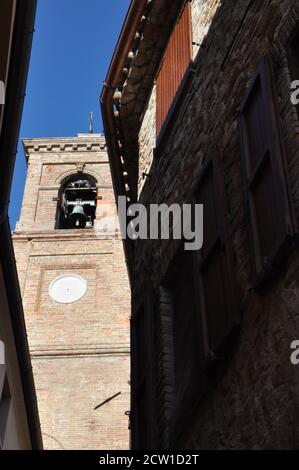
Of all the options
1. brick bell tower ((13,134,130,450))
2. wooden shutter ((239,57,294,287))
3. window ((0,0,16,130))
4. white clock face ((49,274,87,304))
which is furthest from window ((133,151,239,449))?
white clock face ((49,274,87,304))

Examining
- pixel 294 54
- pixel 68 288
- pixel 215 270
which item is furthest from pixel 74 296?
pixel 294 54

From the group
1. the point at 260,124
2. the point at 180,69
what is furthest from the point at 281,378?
the point at 180,69

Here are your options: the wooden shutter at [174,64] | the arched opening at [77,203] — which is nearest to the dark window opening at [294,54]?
the wooden shutter at [174,64]

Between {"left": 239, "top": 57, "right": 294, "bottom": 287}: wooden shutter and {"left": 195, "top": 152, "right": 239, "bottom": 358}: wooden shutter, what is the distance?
39 centimetres

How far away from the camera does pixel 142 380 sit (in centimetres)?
803

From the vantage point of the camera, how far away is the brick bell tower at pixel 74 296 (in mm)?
19672

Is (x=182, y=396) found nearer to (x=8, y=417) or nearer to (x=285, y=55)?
(x=285, y=55)

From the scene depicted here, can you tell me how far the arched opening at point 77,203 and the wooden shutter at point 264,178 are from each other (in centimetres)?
1918

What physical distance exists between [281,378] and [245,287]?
1.03m

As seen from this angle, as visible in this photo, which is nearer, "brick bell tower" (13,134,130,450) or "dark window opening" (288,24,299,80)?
"dark window opening" (288,24,299,80)

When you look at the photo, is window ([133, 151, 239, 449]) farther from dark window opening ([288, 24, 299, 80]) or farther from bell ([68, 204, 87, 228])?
bell ([68, 204, 87, 228])

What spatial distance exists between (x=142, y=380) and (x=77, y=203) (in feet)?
63.0

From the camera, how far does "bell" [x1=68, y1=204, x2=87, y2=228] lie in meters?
25.7

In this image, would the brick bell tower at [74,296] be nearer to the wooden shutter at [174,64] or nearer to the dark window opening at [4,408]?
the dark window opening at [4,408]
